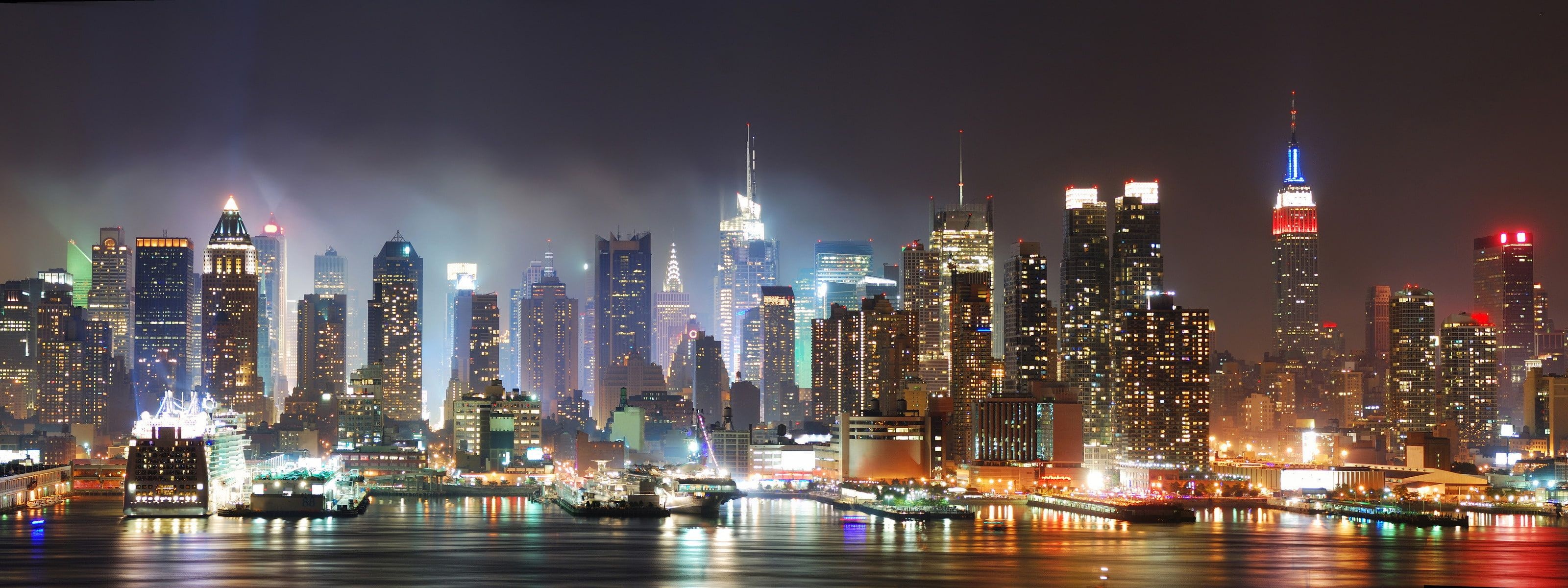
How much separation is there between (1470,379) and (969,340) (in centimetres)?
3870

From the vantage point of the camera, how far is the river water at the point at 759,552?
44.1 meters

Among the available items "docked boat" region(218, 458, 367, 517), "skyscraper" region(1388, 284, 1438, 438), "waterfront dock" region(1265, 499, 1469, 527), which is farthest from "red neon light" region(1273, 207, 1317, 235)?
"docked boat" region(218, 458, 367, 517)

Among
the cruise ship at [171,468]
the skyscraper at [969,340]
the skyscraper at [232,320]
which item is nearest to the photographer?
the cruise ship at [171,468]

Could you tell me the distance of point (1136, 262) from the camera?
12888cm

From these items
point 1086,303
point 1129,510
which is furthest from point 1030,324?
point 1129,510

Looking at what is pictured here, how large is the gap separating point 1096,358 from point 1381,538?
60.4m

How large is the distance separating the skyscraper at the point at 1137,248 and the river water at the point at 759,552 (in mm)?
50191

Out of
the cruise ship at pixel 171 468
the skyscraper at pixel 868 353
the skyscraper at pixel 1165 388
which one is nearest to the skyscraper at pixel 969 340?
the skyscraper at pixel 868 353

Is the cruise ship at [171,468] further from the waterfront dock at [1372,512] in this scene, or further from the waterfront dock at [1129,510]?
the waterfront dock at [1372,512]

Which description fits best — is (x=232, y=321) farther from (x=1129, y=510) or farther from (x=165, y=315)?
(x=1129, y=510)

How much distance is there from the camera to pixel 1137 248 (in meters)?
130

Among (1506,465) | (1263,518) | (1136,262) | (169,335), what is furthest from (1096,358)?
(169,335)

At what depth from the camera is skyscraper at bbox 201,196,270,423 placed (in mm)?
143500

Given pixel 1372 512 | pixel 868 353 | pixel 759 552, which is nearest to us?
Answer: pixel 759 552
